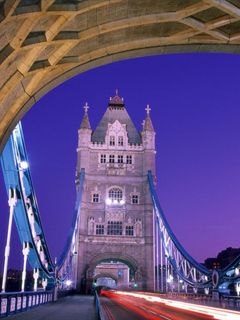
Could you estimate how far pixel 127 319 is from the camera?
17250mm

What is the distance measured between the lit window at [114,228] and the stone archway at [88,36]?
165 ft

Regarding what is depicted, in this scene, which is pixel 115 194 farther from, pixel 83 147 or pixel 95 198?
pixel 83 147

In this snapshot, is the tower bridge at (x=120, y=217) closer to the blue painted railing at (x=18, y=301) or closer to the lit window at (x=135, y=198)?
the lit window at (x=135, y=198)

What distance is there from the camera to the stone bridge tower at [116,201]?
197 feet

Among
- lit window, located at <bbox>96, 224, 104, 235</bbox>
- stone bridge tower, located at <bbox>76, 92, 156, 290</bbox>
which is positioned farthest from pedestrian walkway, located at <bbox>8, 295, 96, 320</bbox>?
lit window, located at <bbox>96, 224, 104, 235</bbox>

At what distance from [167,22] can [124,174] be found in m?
54.0

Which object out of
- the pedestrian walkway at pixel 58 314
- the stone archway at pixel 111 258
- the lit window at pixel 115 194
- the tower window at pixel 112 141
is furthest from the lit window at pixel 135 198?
the pedestrian walkway at pixel 58 314

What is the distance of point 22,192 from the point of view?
19.8m

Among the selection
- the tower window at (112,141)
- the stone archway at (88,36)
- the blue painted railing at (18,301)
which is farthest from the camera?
the tower window at (112,141)

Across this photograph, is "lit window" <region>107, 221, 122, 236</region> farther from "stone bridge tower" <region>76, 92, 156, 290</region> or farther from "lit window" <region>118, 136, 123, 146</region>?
"lit window" <region>118, 136, 123, 146</region>

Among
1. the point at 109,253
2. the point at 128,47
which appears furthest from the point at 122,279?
the point at 128,47

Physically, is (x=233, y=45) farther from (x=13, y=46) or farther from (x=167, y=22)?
(x=13, y=46)

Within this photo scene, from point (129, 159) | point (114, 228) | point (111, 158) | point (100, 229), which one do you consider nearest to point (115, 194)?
point (114, 228)

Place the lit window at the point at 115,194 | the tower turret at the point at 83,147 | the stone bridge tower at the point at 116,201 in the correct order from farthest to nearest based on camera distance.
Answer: the tower turret at the point at 83,147 → the lit window at the point at 115,194 → the stone bridge tower at the point at 116,201
